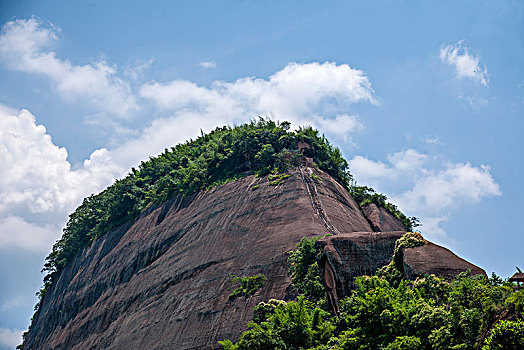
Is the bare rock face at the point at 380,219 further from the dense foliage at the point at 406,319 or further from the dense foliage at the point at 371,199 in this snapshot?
the dense foliage at the point at 406,319

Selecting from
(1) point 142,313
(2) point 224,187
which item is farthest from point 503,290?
(2) point 224,187

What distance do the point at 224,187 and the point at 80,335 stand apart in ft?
69.7

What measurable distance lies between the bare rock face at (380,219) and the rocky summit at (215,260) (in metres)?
0.15

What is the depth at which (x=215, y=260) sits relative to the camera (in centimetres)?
4184

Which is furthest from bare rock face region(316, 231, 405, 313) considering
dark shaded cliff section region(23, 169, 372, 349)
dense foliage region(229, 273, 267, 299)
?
dense foliage region(229, 273, 267, 299)

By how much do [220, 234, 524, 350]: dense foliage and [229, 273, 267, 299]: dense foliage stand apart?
375 centimetres

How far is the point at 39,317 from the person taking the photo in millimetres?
A: 73750

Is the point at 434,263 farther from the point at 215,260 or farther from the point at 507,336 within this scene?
the point at 215,260

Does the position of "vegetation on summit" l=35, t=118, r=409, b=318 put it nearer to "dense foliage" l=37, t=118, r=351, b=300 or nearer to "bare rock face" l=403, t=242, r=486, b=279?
"dense foliage" l=37, t=118, r=351, b=300

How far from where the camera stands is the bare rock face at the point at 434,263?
26.5m

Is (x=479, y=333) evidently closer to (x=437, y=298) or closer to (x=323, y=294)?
(x=437, y=298)

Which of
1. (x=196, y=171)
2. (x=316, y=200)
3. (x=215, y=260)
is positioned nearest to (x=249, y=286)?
(x=215, y=260)

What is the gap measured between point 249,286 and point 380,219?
19897 mm

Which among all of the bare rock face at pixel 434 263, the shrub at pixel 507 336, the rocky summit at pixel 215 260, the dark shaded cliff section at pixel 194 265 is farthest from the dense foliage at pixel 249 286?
the shrub at pixel 507 336
